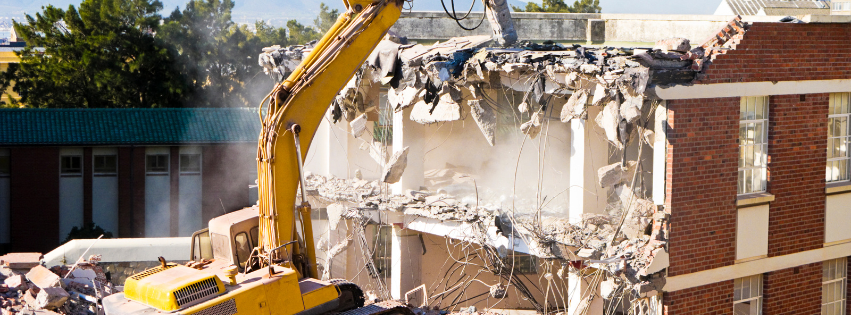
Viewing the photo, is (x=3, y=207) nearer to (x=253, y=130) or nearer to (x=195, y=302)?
(x=253, y=130)

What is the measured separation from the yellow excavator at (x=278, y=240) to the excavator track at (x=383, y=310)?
16 mm

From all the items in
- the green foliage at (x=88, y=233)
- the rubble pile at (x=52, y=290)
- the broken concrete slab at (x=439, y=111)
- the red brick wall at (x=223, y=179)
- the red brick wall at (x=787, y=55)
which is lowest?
the green foliage at (x=88, y=233)

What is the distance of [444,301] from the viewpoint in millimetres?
17656

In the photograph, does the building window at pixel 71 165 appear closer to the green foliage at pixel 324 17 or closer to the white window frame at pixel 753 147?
the white window frame at pixel 753 147

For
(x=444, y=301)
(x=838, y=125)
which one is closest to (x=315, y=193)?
(x=444, y=301)

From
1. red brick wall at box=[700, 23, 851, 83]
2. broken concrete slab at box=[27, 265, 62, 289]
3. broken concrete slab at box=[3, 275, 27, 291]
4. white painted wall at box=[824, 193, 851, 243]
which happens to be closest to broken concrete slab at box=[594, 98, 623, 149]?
red brick wall at box=[700, 23, 851, 83]

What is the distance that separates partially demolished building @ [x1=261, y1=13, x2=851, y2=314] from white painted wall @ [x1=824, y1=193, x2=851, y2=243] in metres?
0.03

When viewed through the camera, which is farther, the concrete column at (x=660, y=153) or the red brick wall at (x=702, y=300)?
the red brick wall at (x=702, y=300)

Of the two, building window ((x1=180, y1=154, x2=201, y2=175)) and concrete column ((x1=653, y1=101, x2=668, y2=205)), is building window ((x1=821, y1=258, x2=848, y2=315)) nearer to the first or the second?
concrete column ((x1=653, y1=101, x2=668, y2=205))

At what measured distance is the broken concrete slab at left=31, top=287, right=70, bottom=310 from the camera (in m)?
13.6

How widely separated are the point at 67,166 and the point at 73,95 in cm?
779

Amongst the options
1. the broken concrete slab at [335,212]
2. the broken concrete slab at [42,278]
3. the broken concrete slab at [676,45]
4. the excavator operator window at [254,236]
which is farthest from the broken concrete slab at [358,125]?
the broken concrete slab at [42,278]

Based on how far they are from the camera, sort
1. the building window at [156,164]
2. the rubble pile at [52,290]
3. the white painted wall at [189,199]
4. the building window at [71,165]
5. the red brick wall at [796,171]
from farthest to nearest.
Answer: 1. the white painted wall at [189,199]
2. the building window at [156,164]
3. the building window at [71,165]
4. the rubble pile at [52,290]
5. the red brick wall at [796,171]

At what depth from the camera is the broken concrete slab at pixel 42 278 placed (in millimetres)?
14711
